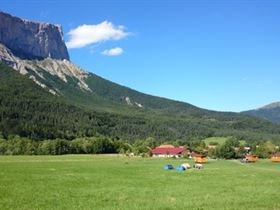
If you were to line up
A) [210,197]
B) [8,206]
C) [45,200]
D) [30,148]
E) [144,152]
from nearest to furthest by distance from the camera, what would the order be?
[8,206]
[45,200]
[210,197]
[30,148]
[144,152]

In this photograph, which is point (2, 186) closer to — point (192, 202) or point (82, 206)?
point (82, 206)

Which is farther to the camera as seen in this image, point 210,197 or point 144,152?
point 144,152

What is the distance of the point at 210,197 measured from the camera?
36.0 meters

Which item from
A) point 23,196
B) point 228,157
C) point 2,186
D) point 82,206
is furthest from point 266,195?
point 228,157

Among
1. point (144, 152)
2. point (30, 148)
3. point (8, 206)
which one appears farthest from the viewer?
point (144, 152)

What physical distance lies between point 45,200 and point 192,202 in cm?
924

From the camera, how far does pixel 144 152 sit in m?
186

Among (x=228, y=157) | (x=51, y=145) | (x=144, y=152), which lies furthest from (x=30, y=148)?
(x=228, y=157)

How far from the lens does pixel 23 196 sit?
114 feet

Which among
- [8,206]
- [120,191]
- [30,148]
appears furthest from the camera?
[30,148]

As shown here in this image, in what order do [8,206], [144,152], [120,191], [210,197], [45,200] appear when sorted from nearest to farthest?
[8,206] < [45,200] < [210,197] < [120,191] < [144,152]

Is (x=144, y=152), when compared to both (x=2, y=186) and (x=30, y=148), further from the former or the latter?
(x=2, y=186)

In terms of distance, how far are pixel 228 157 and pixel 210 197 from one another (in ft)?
465

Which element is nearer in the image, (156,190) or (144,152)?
(156,190)
